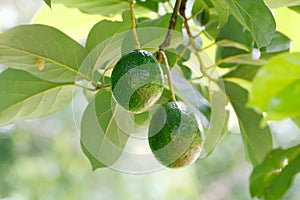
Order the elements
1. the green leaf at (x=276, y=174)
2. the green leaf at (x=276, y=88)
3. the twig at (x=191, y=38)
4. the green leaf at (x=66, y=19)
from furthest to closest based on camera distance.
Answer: the green leaf at (x=66, y=19) → the twig at (x=191, y=38) → the green leaf at (x=276, y=174) → the green leaf at (x=276, y=88)

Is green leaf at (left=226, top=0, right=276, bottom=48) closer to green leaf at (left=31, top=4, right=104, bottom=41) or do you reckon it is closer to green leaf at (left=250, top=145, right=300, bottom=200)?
green leaf at (left=250, top=145, right=300, bottom=200)

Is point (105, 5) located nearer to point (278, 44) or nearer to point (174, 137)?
point (278, 44)

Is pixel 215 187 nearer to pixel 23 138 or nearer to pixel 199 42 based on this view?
pixel 23 138

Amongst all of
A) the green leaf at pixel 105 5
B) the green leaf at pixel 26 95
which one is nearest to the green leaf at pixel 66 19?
the green leaf at pixel 105 5

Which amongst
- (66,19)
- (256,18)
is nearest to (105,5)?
(66,19)

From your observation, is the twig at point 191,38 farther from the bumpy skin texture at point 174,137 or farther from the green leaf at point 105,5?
the bumpy skin texture at point 174,137

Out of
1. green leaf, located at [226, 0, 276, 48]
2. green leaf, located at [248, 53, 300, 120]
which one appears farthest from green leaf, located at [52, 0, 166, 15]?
green leaf, located at [248, 53, 300, 120]
